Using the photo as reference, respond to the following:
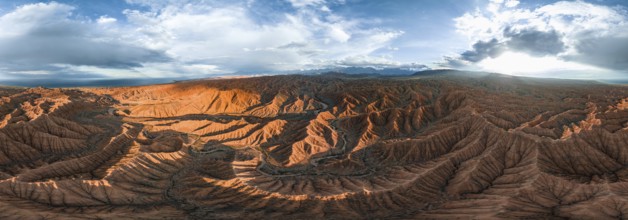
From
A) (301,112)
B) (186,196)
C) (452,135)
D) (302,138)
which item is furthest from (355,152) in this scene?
(301,112)

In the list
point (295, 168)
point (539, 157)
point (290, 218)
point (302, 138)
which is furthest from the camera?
point (302, 138)

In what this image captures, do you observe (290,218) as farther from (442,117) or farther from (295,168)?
(442,117)

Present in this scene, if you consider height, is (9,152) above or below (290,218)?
above

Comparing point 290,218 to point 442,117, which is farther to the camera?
point 442,117

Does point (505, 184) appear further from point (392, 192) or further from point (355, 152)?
point (355, 152)

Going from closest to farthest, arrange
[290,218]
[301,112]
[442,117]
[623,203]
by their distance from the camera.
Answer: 1. [623,203]
2. [290,218]
3. [442,117]
4. [301,112]

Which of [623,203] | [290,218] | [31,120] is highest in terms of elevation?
[31,120]
